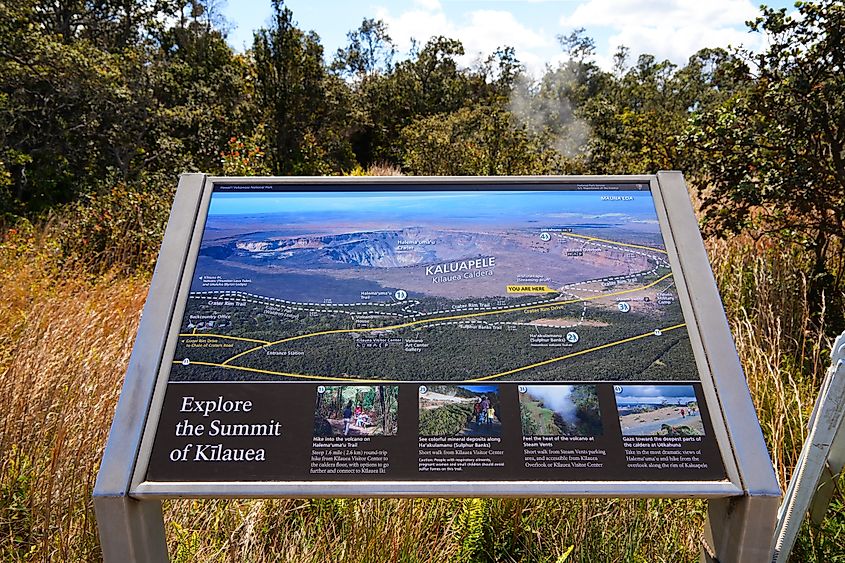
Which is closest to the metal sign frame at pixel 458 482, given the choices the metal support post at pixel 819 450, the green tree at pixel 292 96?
the metal support post at pixel 819 450

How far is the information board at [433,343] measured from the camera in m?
1.62

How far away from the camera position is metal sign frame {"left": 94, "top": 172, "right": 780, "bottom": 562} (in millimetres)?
1549

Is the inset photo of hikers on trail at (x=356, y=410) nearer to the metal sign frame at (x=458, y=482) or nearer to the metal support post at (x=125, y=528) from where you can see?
the metal sign frame at (x=458, y=482)

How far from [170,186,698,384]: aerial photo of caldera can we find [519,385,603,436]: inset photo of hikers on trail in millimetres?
43

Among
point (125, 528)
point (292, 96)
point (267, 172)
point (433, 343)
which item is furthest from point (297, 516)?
point (292, 96)

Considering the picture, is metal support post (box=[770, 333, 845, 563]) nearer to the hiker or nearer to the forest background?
the forest background

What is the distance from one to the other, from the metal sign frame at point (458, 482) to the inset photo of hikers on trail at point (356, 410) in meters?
0.15

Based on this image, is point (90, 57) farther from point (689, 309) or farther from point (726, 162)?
point (689, 309)

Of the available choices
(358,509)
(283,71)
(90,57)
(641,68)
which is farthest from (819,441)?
(641,68)

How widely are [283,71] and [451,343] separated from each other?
1365cm

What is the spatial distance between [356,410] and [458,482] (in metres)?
0.34

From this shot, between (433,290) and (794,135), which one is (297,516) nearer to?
(433,290)

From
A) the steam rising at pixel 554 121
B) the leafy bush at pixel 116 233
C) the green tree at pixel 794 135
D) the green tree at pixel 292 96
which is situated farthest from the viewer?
the green tree at pixel 292 96

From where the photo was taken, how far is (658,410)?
1.70 meters
